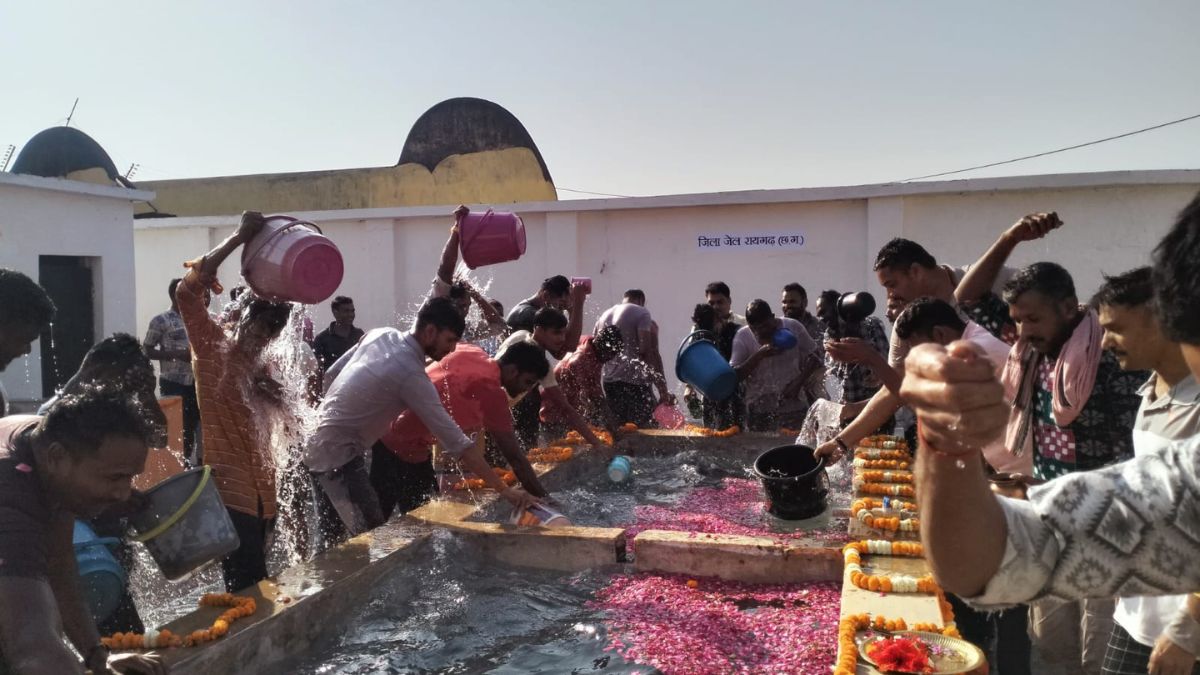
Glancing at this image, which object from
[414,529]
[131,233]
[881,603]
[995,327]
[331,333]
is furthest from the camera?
[131,233]

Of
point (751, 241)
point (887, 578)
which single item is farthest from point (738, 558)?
point (751, 241)

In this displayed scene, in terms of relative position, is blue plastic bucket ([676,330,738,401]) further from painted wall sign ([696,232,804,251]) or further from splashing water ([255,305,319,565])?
painted wall sign ([696,232,804,251])

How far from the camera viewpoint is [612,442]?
7984 mm

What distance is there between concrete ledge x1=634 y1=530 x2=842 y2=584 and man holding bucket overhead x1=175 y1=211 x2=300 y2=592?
1952 mm

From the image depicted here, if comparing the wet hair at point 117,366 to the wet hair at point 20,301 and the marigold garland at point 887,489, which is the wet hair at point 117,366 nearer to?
the wet hair at point 20,301

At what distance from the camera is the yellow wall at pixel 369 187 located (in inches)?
775

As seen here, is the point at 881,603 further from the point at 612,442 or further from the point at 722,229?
the point at 722,229

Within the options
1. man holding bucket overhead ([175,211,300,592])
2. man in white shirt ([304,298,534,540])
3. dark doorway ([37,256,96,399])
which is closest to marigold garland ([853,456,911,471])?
man in white shirt ([304,298,534,540])

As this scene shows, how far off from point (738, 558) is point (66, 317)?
9674mm

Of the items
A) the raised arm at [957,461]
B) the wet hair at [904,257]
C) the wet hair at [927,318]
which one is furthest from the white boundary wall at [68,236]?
the raised arm at [957,461]

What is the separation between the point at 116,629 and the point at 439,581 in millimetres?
1658

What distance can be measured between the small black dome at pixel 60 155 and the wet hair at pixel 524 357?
16.0 metres

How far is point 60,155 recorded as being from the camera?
60.0ft

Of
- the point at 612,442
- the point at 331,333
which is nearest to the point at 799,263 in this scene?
the point at 612,442
